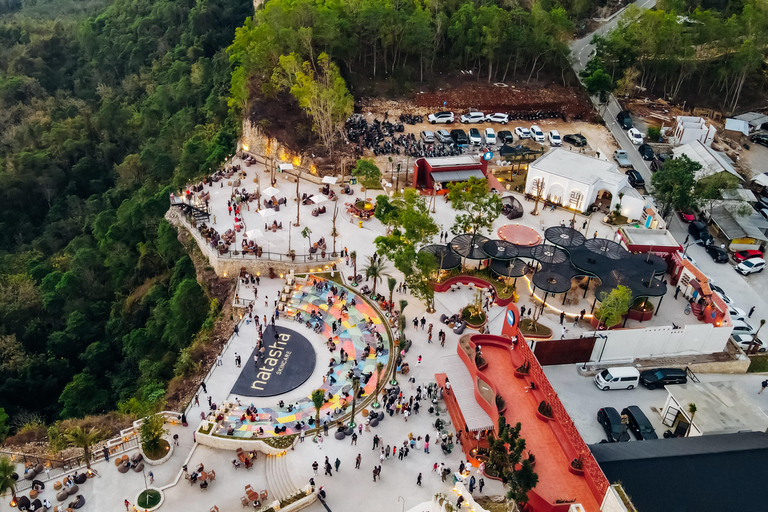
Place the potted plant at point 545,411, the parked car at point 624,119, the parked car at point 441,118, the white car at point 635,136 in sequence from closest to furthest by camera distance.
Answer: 1. the potted plant at point 545,411
2. the white car at point 635,136
3. the parked car at point 441,118
4. the parked car at point 624,119

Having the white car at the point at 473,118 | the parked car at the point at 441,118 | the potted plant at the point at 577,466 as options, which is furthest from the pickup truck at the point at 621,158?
the potted plant at the point at 577,466

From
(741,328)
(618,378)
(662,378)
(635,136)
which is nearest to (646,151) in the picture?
(635,136)

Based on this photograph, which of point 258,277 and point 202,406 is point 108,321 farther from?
point 202,406

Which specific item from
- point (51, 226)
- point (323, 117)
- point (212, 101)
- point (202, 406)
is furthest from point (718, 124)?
point (51, 226)

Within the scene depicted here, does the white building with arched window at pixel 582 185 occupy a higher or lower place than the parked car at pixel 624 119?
lower

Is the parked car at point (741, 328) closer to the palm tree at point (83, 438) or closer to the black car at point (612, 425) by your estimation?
the black car at point (612, 425)

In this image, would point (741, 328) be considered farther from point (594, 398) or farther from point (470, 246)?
point (470, 246)

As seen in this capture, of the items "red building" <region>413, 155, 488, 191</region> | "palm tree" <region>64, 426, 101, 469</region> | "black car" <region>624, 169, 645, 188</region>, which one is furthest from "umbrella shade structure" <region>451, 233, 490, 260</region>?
"palm tree" <region>64, 426, 101, 469</region>
